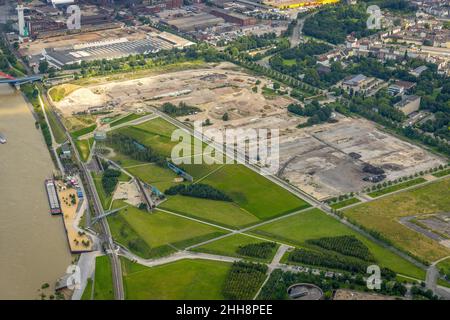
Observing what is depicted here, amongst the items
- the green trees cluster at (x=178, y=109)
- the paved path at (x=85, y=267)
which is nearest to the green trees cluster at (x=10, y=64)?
the green trees cluster at (x=178, y=109)

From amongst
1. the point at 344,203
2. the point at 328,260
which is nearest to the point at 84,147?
the point at 344,203

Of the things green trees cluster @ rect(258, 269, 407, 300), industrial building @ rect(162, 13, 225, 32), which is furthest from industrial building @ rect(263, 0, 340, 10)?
green trees cluster @ rect(258, 269, 407, 300)

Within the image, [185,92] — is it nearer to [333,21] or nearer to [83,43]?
[83,43]

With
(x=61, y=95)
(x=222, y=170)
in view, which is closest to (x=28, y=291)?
(x=222, y=170)

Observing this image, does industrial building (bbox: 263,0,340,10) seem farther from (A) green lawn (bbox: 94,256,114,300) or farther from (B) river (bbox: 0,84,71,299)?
(A) green lawn (bbox: 94,256,114,300)

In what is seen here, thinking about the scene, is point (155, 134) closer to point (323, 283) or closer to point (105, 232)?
point (105, 232)

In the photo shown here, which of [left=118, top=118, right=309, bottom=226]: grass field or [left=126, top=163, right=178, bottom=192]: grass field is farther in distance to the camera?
[left=126, top=163, right=178, bottom=192]: grass field
